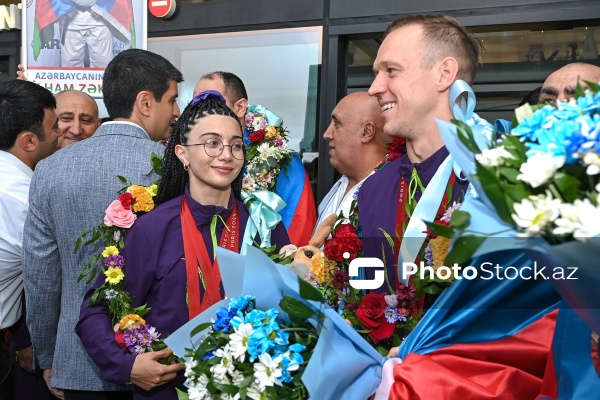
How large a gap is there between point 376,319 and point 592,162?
114 cm

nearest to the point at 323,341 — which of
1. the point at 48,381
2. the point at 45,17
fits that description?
the point at 48,381

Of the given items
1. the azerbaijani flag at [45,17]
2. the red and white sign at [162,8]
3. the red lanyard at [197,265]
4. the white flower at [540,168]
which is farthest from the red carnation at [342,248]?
the red and white sign at [162,8]

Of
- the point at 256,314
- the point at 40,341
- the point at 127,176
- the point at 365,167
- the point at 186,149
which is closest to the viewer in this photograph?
the point at 256,314

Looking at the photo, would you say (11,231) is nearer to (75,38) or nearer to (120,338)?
(120,338)

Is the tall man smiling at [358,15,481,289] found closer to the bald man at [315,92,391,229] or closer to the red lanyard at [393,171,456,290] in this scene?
the red lanyard at [393,171,456,290]

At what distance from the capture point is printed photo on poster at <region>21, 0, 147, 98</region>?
4734mm

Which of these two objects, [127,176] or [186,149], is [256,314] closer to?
[186,149]

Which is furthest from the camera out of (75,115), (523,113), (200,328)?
(75,115)

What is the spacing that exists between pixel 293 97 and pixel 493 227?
4.02 metres

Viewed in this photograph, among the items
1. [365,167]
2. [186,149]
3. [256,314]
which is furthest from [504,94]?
[256,314]

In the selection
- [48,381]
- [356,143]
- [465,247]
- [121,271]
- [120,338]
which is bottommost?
[48,381]

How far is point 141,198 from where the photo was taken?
2.96 meters

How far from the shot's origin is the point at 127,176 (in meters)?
3.25

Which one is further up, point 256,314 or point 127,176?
point 127,176
